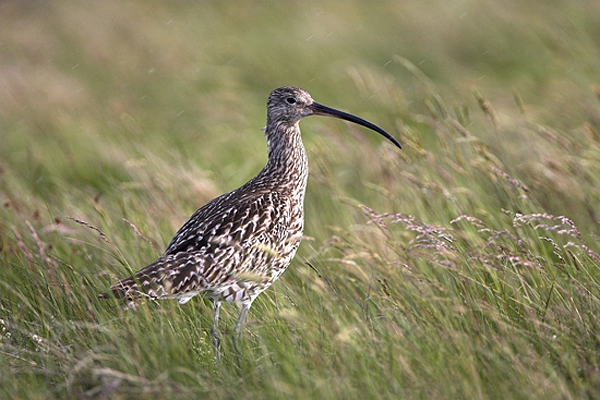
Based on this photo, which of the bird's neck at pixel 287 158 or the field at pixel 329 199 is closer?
the field at pixel 329 199

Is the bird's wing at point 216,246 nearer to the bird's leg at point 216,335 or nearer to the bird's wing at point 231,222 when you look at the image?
the bird's wing at point 231,222

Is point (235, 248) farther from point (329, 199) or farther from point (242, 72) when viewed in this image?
point (242, 72)

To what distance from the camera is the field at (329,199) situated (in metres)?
3.73

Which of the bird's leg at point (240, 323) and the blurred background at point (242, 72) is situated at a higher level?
the blurred background at point (242, 72)

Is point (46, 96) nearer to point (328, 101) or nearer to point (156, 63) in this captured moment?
point (156, 63)

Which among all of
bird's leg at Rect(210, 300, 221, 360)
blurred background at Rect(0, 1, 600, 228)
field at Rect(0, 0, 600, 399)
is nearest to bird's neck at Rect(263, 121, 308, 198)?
field at Rect(0, 0, 600, 399)

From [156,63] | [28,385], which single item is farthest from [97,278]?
[156,63]

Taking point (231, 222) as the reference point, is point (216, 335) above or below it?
below

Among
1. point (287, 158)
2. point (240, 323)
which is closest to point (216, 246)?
point (240, 323)

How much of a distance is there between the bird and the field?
142mm

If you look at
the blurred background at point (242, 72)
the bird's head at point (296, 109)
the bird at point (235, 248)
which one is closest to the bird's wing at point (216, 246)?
the bird at point (235, 248)

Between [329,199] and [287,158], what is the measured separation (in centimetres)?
127

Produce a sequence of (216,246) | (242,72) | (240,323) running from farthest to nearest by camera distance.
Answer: (242,72) < (216,246) < (240,323)

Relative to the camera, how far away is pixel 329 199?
22.6 feet
